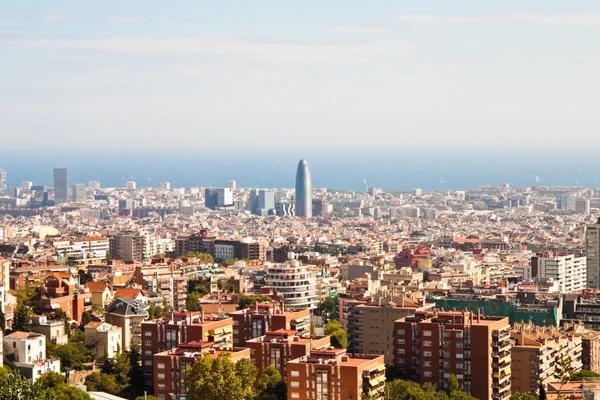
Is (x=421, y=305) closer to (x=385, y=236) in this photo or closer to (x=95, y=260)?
(x=95, y=260)

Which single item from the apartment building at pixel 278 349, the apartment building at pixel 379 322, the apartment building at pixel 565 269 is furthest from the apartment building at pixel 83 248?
the apartment building at pixel 278 349

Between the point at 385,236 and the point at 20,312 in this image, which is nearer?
the point at 20,312

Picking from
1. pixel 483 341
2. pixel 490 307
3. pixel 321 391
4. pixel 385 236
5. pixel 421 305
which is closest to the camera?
pixel 321 391

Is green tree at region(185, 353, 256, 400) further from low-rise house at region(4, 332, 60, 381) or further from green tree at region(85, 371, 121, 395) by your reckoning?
low-rise house at region(4, 332, 60, 381)

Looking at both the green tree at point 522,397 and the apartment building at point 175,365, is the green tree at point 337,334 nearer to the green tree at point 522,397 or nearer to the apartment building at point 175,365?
the apartment building at point 175,365

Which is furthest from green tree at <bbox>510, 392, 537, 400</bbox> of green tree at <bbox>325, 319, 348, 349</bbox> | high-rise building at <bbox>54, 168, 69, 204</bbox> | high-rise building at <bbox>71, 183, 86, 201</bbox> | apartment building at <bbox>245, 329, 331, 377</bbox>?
high-rise building at <bbox>71, 183, 86, 201</bbox>

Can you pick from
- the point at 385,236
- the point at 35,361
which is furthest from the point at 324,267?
the point at 385,236
